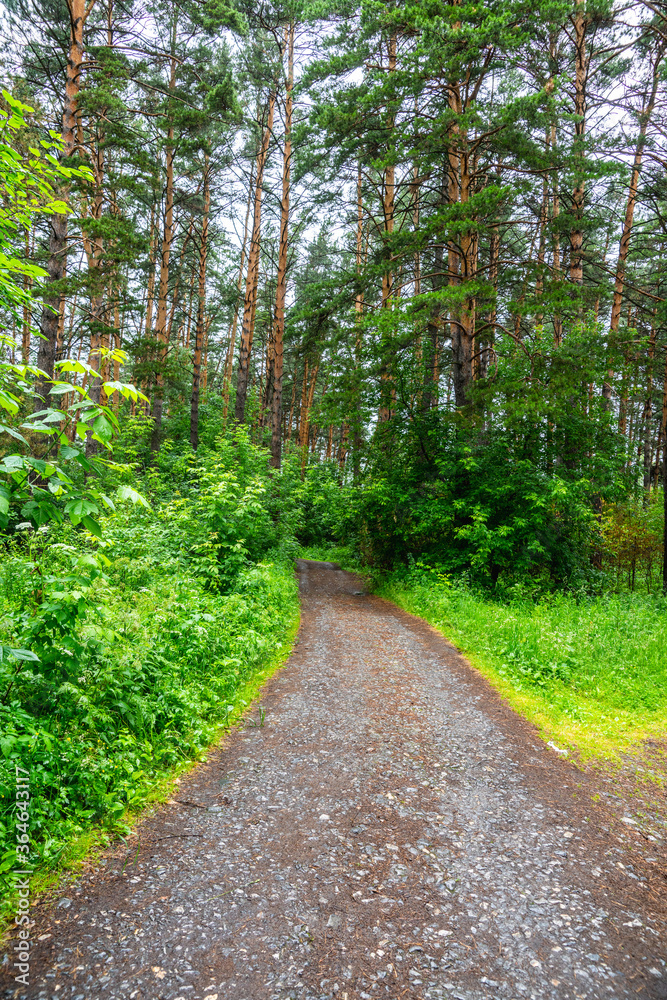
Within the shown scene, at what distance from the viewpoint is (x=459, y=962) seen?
2.34m

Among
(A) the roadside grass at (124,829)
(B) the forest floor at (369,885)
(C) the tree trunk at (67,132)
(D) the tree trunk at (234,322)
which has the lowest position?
(B) the forest floor at (369,885)

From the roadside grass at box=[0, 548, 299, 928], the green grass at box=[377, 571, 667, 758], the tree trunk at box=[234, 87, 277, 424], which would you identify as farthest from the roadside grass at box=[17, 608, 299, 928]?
the tree trunk at box=[234, 87, 277, 424]

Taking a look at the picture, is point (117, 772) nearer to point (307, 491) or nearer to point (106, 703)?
point (106, 703)

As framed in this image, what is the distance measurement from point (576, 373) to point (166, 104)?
10649mm

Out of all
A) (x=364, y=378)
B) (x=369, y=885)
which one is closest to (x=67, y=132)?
(x=364, y=378)

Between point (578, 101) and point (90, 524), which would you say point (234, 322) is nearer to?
point (578, 101)

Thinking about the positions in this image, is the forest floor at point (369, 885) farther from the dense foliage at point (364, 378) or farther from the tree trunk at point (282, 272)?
the tree trunk at point (282, 272)

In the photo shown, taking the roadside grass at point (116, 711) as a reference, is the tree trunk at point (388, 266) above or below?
above

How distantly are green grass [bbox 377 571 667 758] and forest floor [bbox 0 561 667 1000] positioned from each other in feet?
2.39

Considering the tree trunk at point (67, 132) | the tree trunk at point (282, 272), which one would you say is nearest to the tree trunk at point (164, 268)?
the tree trunk at point (282, 272)

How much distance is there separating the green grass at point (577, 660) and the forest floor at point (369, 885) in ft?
2.39

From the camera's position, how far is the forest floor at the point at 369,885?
7.32 feet

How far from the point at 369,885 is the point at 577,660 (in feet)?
14.8

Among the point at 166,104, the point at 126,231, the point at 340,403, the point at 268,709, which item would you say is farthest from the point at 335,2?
the point at 268,709
